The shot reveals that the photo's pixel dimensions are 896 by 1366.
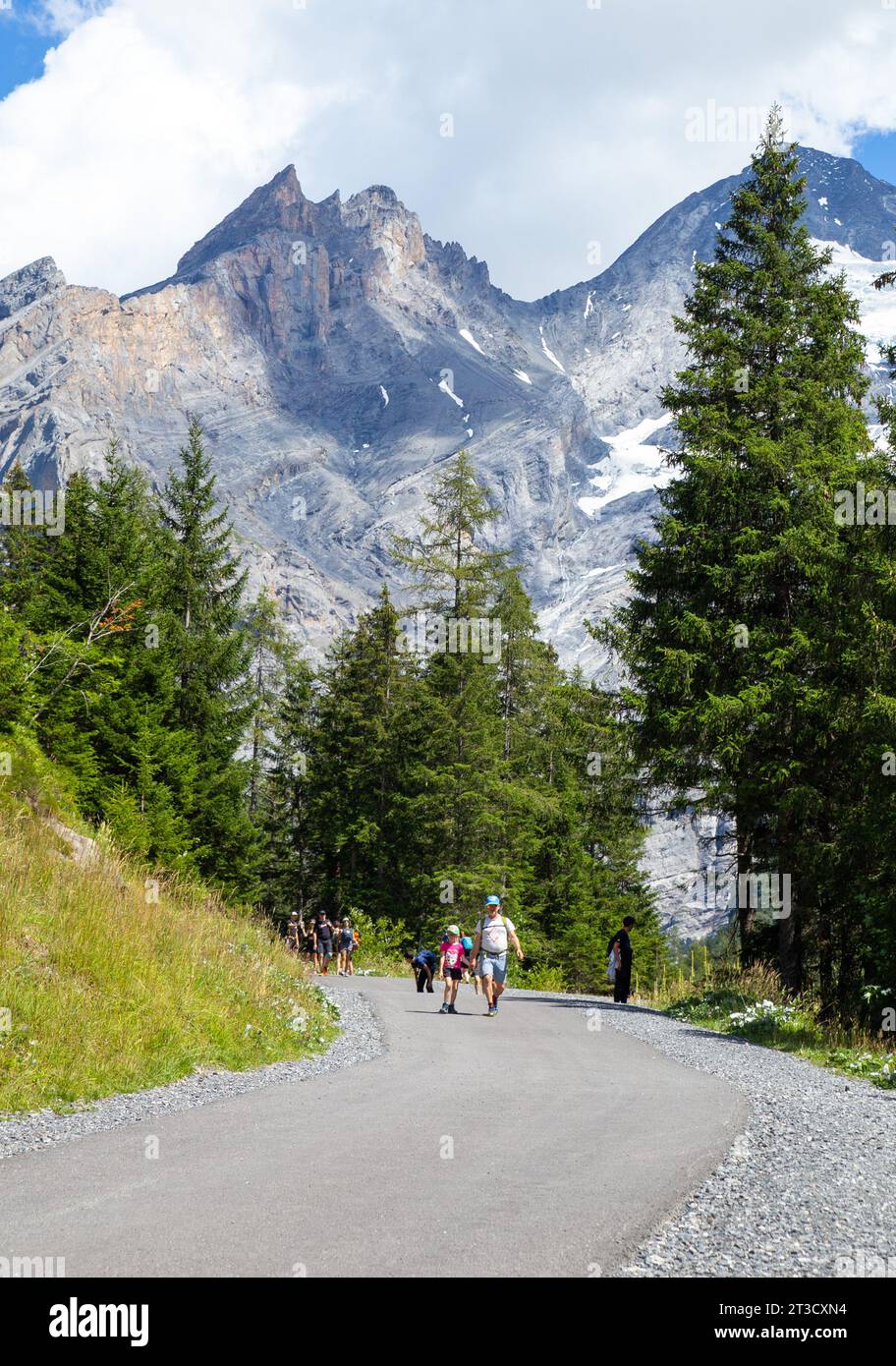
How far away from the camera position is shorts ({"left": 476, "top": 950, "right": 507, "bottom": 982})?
60.8ft

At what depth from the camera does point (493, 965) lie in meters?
18.7

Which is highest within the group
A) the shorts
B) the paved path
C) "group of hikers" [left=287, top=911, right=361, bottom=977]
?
the paved path

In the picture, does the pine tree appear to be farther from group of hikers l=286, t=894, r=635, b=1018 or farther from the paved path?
the paved path

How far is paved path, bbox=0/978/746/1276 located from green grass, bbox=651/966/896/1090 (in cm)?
299

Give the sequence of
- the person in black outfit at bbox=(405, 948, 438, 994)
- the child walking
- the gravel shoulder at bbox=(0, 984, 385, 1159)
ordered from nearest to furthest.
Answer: the gravel shoulder at bbox=(0, 984, 385, 1159) → the child walking → the person in black outfit at bbox=(405, 948, 438, 994)

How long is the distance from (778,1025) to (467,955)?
37.5ft

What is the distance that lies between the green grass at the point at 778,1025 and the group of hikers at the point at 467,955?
1.78 metres

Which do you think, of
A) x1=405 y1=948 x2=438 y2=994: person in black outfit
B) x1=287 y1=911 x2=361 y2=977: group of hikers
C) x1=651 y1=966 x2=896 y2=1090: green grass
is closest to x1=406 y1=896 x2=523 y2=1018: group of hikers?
x1=651 y1=966 x2=896 y2=1090: green grass

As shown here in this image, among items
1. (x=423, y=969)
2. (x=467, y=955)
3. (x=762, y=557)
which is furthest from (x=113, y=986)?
(x=467, y=955)

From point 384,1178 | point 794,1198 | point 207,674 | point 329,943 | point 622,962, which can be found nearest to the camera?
point 794,1198

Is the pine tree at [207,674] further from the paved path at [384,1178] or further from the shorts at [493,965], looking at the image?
the paved path at [384,1178]

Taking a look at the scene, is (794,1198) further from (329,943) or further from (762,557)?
(329,943)
